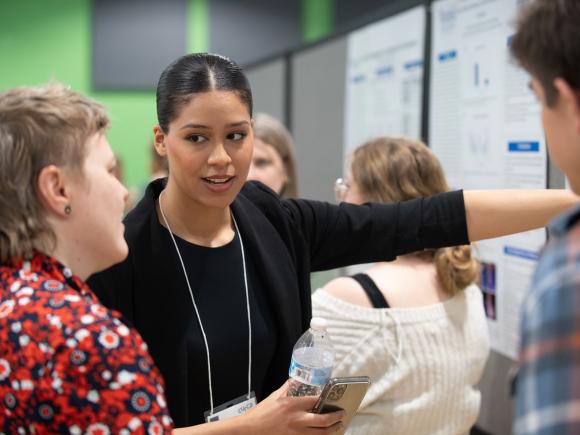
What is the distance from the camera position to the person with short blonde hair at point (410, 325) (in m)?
1.73

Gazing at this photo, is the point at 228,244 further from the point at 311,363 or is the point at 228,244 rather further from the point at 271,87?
the point at 271,87

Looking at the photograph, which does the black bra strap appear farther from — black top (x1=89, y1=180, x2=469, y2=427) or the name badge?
the name badge

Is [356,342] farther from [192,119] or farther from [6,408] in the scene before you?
[6,408]

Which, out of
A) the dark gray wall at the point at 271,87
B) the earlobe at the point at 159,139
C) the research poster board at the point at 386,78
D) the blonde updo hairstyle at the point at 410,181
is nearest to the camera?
the earlobe at the point at 159,139

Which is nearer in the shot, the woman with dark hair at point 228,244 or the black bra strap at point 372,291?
the woman with dark hair at point 228,244

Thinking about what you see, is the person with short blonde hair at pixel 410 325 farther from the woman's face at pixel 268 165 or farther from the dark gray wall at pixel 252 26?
the dark gray wall at pixel 252 26

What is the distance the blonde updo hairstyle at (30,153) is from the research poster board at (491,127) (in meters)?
1.43

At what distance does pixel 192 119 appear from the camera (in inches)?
54.8

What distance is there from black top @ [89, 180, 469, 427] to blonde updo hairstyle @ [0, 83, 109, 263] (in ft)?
1.34

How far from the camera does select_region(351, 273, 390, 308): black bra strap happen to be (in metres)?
1.76

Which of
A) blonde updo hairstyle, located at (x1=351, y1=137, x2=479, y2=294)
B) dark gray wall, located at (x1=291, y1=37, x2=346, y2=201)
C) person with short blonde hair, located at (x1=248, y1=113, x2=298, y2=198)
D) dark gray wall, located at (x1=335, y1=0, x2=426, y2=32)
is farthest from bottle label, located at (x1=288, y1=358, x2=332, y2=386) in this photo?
dark gray wall, located at (x1=335, y1=0, x2=426, y2=32)

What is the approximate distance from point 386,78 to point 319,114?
3.00ft

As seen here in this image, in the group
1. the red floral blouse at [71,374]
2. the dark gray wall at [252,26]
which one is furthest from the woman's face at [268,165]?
the dark gray wall at [252,26]

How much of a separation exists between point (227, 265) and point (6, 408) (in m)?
0.67
